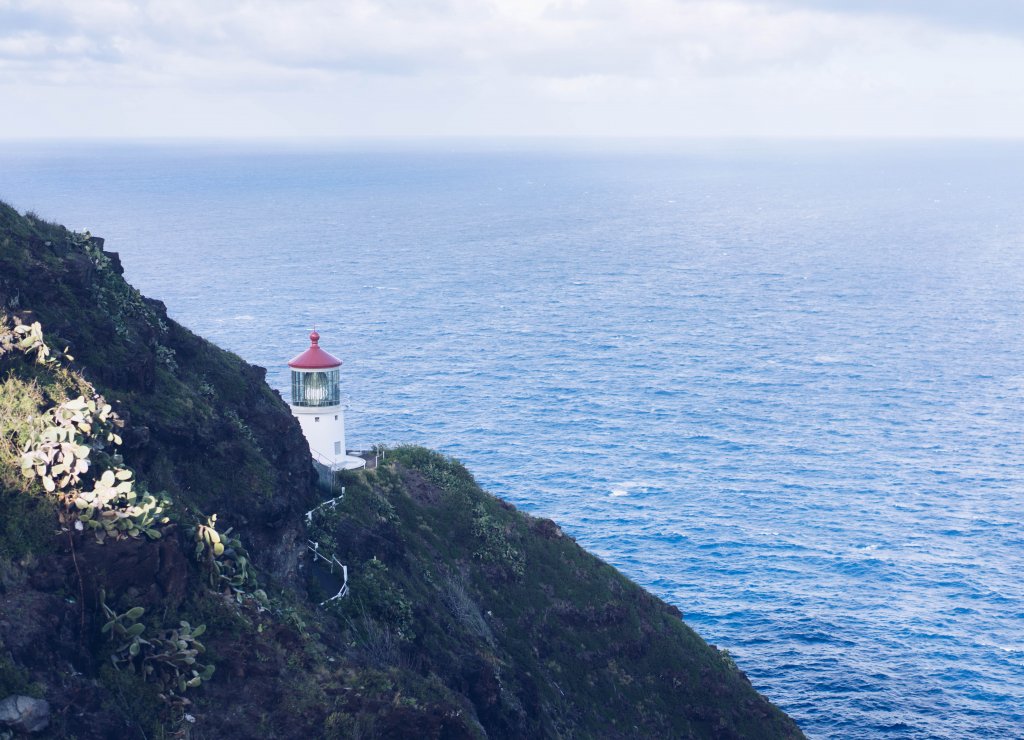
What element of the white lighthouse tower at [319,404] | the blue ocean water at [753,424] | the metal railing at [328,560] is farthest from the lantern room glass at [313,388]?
the blue ocean water at [753,424]

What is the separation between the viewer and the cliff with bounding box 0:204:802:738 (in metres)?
22.7

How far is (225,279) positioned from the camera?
15238cm

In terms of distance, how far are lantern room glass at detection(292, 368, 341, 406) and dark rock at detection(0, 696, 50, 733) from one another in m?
25.5

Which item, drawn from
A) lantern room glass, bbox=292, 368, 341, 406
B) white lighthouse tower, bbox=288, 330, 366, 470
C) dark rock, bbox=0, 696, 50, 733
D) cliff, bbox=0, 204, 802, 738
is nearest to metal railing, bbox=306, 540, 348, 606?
cliff, bbox=0, 204, 802, 738

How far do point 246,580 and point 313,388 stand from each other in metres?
19.8

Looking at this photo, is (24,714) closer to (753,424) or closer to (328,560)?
(328,560)

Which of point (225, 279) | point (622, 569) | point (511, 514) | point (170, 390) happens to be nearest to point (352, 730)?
point (170, 390)

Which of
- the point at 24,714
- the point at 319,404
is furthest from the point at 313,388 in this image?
the point at 24,714

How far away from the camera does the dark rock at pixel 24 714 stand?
20000mm

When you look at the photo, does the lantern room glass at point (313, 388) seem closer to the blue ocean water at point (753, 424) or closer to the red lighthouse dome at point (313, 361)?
the red lighthouse dome at point (313, 361)

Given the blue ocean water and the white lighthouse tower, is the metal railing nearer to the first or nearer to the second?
the white lighthouse tower

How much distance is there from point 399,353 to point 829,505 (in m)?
51.4

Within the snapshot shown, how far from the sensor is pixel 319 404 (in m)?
45.6

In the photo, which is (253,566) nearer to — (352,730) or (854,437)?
(352,730)
